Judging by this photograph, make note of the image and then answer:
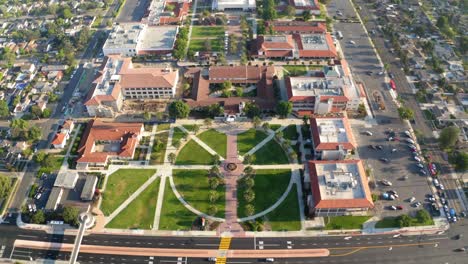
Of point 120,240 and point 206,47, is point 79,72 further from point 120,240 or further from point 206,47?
point 120,240

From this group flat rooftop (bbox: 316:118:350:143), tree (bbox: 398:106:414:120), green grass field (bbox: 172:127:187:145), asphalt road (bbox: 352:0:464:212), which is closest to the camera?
asphalt road (bbox: 352:0:464:212)

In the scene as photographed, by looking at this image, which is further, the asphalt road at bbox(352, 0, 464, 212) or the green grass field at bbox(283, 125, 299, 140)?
the green grass field at bbox(283, 125, 299, 140)

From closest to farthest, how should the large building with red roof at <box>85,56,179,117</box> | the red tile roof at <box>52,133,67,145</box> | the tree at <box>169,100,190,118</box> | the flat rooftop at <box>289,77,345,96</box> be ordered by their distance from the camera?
the red tile roof at <box>52,133,67,145</box> → the tree at <box>169,100,190,118</box> → the flat rooftop at <box>289,77,345,96</box> → the large building with red roof at <box>85,56,179,117</box>

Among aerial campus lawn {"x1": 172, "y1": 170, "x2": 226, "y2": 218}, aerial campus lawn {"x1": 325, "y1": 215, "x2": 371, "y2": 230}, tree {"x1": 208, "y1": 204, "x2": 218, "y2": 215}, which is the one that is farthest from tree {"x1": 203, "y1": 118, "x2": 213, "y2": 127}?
aerial campus lawn {"x1": 325, "y1": 215, "x2": 371, "y2": 230}

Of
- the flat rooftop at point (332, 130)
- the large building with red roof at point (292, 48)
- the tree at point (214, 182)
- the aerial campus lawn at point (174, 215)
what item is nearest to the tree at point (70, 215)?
the aerial campus lawn at point (174, 215)

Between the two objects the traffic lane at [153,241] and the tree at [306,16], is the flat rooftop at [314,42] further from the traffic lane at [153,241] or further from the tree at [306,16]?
the traffic lane at [153,241]

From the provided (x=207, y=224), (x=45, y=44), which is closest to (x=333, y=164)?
(x=207, y=224)

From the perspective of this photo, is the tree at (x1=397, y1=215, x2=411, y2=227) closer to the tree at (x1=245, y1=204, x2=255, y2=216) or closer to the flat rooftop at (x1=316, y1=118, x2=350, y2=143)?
the flat rooftop at (x1=316, y1=118, x2=350, y2=143)

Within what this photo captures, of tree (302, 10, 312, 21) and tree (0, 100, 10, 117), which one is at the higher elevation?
tree (302, 10, 312, 21)
